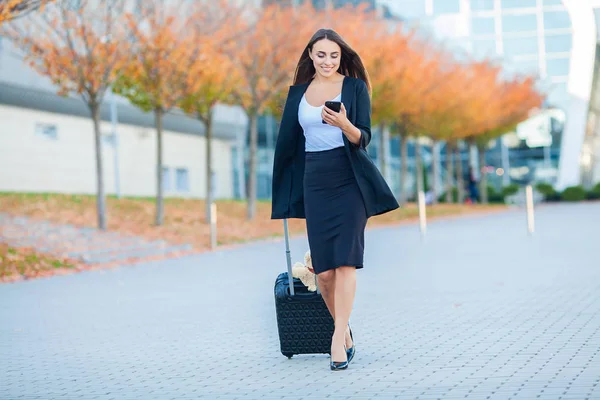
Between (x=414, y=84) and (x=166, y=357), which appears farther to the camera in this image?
(x=414, y=84)

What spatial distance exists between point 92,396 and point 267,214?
26.7m

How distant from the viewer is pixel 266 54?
28562 millimetres

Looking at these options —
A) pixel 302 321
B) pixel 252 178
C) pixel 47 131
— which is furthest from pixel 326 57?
pixel 47 131

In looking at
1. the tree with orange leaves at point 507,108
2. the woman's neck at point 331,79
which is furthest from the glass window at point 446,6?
the woman's neck at point 331,79

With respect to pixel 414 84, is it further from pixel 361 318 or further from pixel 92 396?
pixel 92 396

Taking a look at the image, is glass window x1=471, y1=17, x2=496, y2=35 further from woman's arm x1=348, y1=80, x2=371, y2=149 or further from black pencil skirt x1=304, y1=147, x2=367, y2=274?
black pencil skirt x1=304, y1=147, x2=367, y2=274

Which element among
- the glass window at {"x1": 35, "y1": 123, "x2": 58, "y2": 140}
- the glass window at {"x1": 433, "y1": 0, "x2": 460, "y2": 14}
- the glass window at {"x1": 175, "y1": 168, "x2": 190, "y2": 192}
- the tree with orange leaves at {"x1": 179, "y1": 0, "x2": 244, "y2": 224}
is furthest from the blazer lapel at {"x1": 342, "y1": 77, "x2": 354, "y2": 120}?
the glass window at {"x1": 433, "y1": 0, "x2": 460, "y2": 14}

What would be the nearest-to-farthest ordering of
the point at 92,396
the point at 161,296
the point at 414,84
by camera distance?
the point at 92,396
the point at 161,296
the point at 414,84

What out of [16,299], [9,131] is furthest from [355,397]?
[9,131]

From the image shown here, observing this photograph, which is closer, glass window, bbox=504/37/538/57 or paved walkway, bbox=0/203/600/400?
paved walkway, bbox=0/203/600/400

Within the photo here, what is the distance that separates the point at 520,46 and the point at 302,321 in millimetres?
61194

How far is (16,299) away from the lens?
12.8 metres

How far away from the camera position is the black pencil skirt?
20.9 feet

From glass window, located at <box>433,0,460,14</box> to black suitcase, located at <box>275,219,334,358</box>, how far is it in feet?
197
